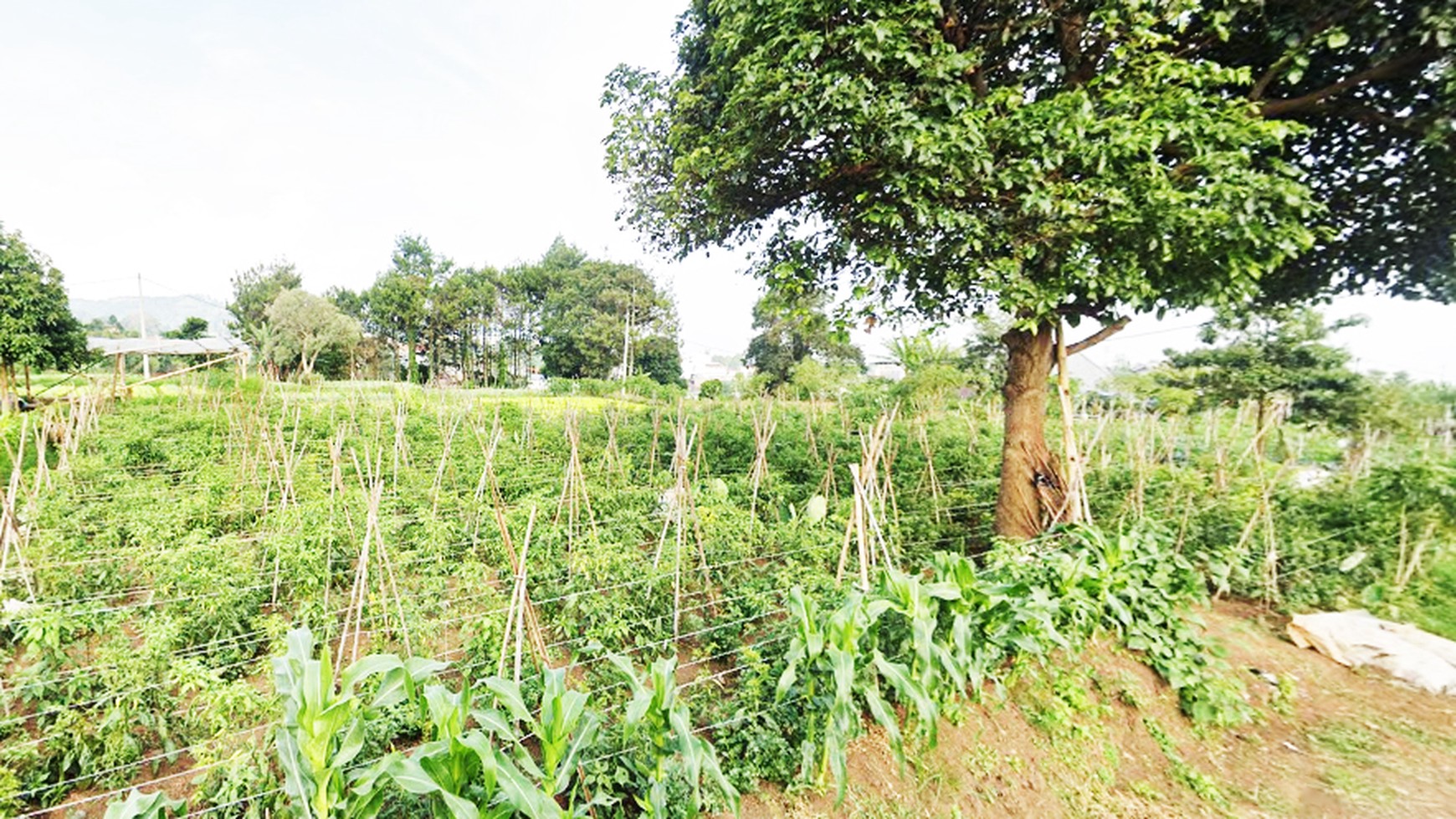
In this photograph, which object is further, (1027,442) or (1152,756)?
(1027,442)

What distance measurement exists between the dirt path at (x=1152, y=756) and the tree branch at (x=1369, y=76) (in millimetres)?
3586

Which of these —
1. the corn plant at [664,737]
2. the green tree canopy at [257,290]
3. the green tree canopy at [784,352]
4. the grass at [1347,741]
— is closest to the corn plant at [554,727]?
the corn plant at [664,737]

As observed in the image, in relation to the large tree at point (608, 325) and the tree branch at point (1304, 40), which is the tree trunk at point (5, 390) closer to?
the tree branch at point (1304, 40)

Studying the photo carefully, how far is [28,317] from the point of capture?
12.5m

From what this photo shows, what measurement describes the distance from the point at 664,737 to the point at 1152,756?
2668 mm

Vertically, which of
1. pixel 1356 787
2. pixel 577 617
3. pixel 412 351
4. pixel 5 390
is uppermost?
pixel 412 351

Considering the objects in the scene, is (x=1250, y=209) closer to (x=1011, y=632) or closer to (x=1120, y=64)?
(x=1120, y=64)

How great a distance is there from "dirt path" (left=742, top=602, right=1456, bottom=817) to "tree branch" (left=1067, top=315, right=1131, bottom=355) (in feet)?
7.75

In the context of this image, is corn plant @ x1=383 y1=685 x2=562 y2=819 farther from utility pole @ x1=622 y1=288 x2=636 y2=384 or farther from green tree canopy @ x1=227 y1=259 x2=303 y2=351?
green tree canopy @ x1=227 y1=259 x2=303 y2=351

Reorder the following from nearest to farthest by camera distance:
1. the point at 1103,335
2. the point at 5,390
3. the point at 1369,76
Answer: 1. the point at 1369,76
2. the point at 1103,335
3. the point at 5,390

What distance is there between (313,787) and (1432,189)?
22.8 feet

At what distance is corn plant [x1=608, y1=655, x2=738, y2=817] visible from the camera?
1.88 m

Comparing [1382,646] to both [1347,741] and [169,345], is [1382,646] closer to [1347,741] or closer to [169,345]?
[1347,741]

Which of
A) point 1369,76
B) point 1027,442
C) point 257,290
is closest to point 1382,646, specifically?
point 1027,442
